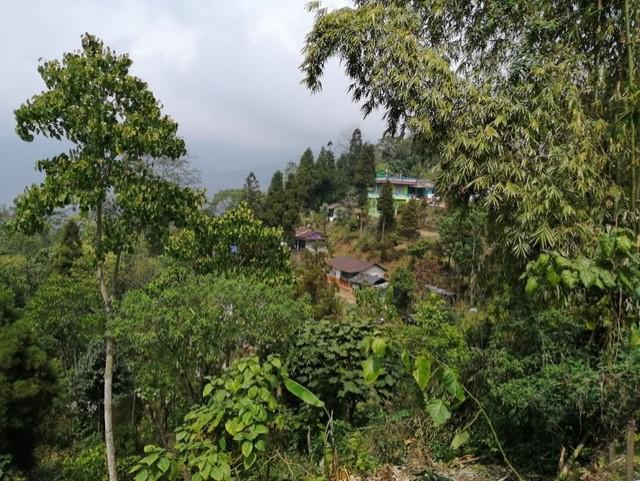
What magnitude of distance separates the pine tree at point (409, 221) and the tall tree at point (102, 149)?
24.8 meters

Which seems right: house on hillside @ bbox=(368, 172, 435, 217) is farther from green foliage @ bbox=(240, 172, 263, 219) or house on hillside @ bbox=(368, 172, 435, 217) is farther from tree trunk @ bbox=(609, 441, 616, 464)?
tree trunk @ bbox=(609, 441, 616, 464)

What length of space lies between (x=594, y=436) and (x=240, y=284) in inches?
137

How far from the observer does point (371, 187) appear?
37000 millimetres

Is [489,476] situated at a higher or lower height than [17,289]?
lower

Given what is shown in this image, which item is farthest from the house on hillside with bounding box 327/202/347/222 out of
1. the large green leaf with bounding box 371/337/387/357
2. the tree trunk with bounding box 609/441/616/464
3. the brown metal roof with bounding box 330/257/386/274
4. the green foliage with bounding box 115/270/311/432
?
the large green leaf with bounding box 371/337/387/357

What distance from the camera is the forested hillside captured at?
6.72 feet

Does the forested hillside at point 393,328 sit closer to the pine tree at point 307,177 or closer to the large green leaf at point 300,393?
the large green leaf at point 300,393

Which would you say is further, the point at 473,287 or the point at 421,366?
the point at 473,287

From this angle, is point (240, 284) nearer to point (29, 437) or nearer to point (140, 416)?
point (29, 437)

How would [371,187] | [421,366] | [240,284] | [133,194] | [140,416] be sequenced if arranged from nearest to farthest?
[421,366] < [133,194] < [240,284] < [140,416] < [371,187]

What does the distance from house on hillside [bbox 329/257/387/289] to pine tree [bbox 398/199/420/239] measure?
3030mm

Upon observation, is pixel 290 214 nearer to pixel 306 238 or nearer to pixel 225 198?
pixel 306 238

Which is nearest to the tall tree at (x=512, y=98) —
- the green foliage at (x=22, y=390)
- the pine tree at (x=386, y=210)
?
the green foliage at (x=22, y=390)

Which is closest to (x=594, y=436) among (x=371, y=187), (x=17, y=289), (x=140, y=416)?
(x=140, y=416)
